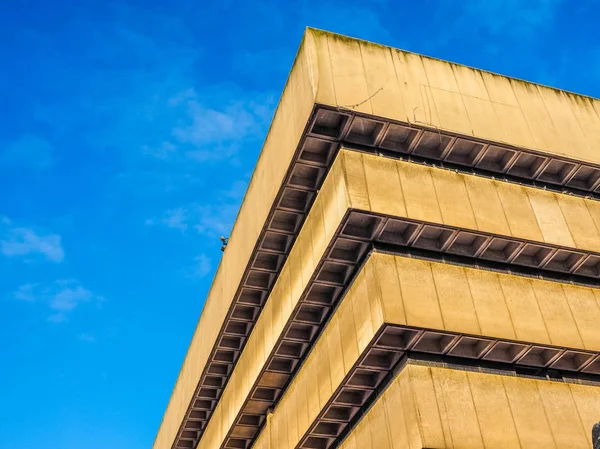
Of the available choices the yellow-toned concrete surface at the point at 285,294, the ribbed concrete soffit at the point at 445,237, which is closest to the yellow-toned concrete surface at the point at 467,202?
the ribbed concrete soffit at the point at 445,237

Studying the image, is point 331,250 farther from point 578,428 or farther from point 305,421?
point 578,428

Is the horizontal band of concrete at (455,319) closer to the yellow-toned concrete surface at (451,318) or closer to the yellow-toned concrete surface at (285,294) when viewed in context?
the yellow-toned concrete surface at (451,318)

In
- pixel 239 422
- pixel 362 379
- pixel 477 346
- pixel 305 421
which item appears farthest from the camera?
pixel 239 422

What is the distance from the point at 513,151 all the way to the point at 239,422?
68.4 ft

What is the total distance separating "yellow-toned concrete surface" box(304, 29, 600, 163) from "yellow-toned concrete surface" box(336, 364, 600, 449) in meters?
10.8

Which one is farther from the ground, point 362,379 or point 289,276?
point 289,276

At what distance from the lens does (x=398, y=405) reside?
24.8 m

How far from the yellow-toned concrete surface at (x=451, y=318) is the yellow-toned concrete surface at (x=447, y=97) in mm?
6553

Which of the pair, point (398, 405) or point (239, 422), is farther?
point (239, 422)

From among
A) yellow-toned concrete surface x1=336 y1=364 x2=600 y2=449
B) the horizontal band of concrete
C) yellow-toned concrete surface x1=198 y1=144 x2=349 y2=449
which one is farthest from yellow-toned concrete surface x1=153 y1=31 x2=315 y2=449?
yellow-toned concrete surface x1=336 y1=364 x2=600 y2=449

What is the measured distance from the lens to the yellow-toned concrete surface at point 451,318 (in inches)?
955

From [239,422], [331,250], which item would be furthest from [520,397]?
[239,422]

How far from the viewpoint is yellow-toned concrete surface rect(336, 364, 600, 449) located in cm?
2359

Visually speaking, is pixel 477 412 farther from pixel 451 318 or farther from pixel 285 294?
pixel 285 294
